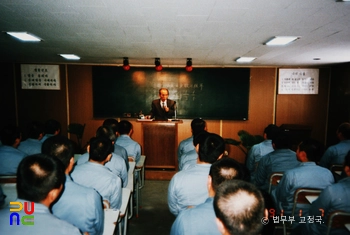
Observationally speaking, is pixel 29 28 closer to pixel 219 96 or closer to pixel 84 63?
pixel 84 63

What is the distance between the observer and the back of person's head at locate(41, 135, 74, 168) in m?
2.01

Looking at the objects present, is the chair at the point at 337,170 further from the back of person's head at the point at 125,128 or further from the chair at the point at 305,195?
the back of person's head at the point at 125,128

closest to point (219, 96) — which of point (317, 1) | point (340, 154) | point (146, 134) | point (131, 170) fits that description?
point (146, 134)

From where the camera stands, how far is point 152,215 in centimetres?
367

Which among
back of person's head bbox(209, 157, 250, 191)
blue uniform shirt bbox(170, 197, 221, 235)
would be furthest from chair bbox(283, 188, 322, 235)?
blue uniform shirt bbox(170, 197, 221, 235)

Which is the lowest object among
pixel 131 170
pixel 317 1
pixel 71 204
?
pixel 131 170

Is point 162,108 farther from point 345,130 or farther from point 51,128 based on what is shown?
point 345,130

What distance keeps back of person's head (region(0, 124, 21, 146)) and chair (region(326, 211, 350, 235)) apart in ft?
12.2

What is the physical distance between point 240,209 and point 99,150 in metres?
1.62

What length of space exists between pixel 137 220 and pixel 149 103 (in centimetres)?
393

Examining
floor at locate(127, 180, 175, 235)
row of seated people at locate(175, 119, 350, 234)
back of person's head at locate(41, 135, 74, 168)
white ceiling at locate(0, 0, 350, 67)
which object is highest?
white ceiling at locate(0, 0, 350, 67)

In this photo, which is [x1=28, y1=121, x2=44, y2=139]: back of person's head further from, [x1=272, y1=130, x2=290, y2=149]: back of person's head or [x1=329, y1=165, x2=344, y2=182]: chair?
[x1=329, y1=165, x2=344, y2=182]: chair

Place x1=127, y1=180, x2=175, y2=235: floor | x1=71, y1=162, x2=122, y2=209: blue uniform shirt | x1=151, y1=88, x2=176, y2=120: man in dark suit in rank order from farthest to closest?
1. x1=151, y1=88, x2=176, y2=120: man in dark suit
2. x1=127, y1=180, x2=175, y2=235: floor
3. x1=71, y1=162, x2=122, y2=209: blue uniform shirt

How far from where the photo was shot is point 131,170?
322cm
